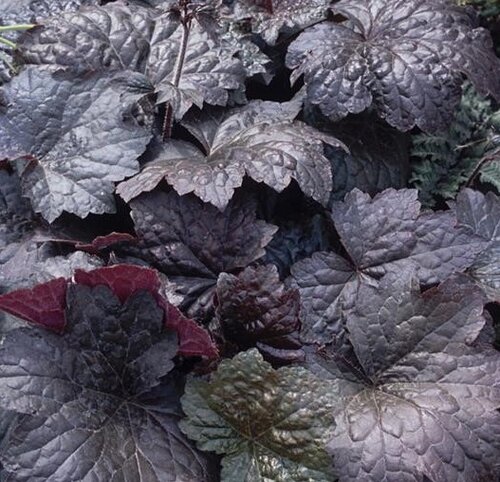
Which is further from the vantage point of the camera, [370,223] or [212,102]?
[212,102]

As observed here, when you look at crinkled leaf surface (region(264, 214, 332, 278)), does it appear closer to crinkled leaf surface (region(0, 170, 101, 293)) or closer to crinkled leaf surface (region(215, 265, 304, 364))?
crinkled leaf surface (region(215, 265, 304, 364))

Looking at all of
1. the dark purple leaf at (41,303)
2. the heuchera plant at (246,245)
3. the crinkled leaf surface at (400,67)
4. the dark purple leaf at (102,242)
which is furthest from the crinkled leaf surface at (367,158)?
the dark purple leaf at (41,303)

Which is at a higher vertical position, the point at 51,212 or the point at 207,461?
the point at 51,212

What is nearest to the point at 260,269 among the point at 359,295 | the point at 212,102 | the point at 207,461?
the point at 359,295

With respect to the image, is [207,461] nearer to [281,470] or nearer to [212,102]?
[281,470]

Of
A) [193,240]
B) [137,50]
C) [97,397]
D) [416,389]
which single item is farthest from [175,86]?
[416,389]

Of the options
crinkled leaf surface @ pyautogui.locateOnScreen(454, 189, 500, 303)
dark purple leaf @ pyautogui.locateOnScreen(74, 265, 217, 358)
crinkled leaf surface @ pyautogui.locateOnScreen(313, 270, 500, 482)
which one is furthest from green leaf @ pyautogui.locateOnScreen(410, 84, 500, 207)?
dark purple leaf @ pyautogui.locateOnScreen(74, 265, 217, 358)
